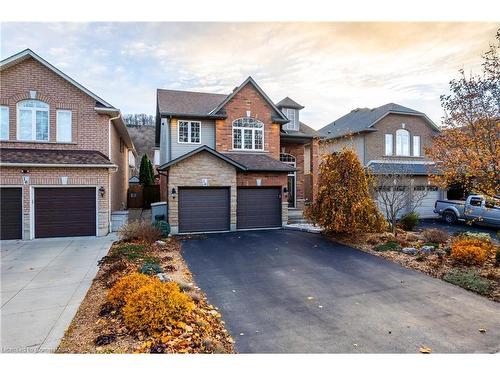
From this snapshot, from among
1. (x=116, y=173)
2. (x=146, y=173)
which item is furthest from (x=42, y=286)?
(x=146, y=173)

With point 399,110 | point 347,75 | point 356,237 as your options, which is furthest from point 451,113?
point 399,110

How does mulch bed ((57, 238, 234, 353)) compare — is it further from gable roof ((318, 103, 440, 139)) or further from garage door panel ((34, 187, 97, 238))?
gable roof ((318, 103, 440, 139))

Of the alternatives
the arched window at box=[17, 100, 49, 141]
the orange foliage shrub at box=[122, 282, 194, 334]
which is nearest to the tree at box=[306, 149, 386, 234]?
the orange foliage shrub at box=[122, 282, 194, 334]

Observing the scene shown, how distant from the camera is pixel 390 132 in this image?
2086 centimetres

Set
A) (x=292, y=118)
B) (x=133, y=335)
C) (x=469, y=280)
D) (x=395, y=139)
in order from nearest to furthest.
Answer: (x=133, y=335) < (x=469, y=280) < (x=292, y=118) < (x=395, y=139)

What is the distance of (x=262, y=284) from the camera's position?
23.0 ft

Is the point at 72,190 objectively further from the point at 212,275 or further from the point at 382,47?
the point at 382,47

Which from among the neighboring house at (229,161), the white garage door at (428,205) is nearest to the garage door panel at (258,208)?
the neighboring house at (229,161)

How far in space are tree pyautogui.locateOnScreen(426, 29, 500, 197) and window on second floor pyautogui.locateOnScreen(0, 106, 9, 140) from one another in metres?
A: 17.0

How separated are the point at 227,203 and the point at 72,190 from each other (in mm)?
7010

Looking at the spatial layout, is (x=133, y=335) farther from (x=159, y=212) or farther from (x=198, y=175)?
(x=159, y=212)

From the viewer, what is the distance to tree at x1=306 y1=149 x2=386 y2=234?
37.0 ft

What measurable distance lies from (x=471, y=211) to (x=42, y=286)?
1702 cm

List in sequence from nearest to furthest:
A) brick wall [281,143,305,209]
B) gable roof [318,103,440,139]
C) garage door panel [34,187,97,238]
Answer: garage door panel [34,187,97,238] → brick wall [281,143,305,209] → gable roof [318,103,440,139]
